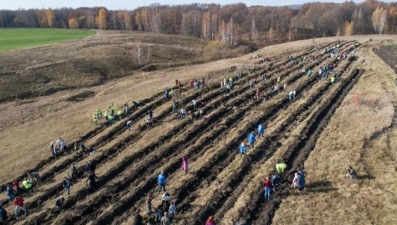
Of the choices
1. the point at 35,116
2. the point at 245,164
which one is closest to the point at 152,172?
the point at 245,164

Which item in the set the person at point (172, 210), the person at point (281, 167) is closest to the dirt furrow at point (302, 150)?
the person at point (281, 167)

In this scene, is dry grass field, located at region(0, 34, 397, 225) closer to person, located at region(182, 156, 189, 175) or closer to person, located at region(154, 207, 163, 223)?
person, located at region(182, 156, 189, 175)

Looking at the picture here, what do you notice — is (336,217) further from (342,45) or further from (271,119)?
(342,45)

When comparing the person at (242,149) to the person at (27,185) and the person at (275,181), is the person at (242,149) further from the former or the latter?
the person at (27,185)

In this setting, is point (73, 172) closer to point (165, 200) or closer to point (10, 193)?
point (10, 193)

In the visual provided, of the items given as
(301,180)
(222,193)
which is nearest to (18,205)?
(222,193)
